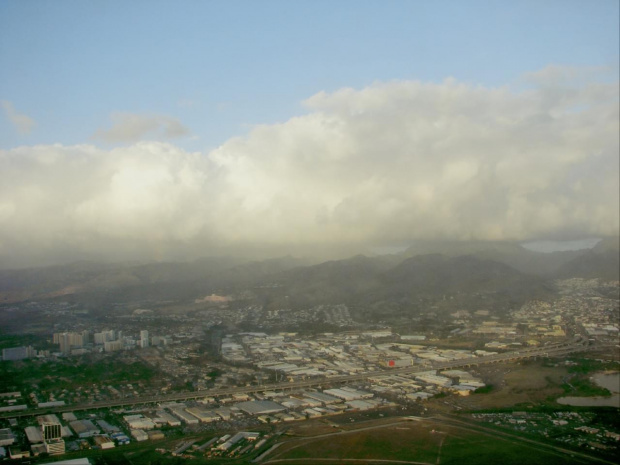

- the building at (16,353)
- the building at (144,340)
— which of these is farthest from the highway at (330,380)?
the building at (144,340)

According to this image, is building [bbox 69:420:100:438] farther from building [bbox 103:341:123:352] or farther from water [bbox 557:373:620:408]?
water [bbox 557:373:620:408]

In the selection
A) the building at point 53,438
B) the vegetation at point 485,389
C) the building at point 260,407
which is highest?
the building at point 53,438

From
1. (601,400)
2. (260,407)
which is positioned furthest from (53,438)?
(601,400)

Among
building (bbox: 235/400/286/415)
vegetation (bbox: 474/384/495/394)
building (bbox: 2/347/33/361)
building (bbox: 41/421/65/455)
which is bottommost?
vegetation (bbox: 474/384/495/394)

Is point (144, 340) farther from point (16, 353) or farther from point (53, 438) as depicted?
point (53, 438)

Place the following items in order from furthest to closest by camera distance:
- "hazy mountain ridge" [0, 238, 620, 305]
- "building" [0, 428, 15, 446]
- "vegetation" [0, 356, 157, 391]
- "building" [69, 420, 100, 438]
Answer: "hazy mountain ridge" [0, 238, 620, 305] → "vegetation" [0, 356, 157, 391] → "building" [69, 420, 100, 438] → "building" [0, 428, 15, 446]

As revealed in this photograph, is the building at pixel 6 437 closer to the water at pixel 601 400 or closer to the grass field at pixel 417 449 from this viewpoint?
the grass field at pixel 417 449

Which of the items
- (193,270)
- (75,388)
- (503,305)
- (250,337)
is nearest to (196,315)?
(250,337)

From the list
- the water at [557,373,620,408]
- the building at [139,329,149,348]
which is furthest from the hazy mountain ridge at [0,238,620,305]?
the water at [557,373,620,408]

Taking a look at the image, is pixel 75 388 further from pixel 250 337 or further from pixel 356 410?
pixel 250 337
